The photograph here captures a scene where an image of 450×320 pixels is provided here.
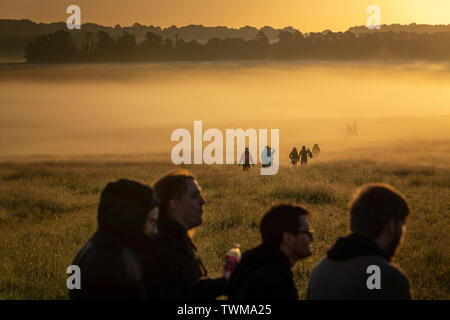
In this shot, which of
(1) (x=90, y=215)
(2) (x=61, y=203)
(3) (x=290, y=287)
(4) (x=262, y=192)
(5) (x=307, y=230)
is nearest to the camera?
(3) (x=290, y=287)

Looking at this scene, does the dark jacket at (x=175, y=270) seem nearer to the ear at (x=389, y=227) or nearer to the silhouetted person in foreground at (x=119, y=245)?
the silhouetted person in foreground at (x=119, y=245)

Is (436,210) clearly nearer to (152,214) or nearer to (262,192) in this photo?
(262,192)

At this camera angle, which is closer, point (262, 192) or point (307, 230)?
point (307, 230)

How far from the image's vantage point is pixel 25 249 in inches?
404

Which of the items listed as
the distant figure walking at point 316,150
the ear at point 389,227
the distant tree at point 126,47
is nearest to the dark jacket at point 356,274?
the ear at point 389,227

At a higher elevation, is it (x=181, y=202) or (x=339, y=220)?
(x=181, y=202)

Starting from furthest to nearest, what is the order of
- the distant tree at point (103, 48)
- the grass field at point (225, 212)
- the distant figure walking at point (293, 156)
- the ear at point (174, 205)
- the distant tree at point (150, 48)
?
the distant tree at point (150, 48)
the distant tree at point (103, 48)
the distant figure walking at point (293, 156)
the grass field at point (225, 212)
the ear at point (174, 205)

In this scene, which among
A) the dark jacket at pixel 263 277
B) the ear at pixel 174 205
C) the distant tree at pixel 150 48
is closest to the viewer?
the dark jacket at pixel 263 277

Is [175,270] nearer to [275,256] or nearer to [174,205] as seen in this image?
[174,205]

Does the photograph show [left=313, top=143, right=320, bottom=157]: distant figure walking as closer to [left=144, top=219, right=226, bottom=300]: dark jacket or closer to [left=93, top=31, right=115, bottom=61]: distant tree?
[left=144, top=219, right=226, bottom=300]: dark jacket

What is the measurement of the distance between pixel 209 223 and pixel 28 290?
507cm

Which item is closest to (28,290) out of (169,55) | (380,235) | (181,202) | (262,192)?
(181,202)

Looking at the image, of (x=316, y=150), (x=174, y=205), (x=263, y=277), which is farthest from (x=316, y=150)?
(x=263, y=277)

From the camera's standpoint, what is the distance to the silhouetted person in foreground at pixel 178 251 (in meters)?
4.49
